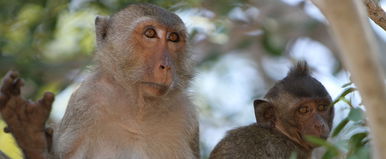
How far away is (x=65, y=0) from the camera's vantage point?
8.87 m

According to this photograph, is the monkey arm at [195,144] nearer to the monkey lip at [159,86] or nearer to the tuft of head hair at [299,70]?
the monkey lip at [159,86]

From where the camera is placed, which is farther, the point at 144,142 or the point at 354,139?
the point at 144,142

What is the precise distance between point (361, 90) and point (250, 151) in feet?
14.2

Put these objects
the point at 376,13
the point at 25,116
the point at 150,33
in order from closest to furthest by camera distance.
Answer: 1. the point at 376,13
2. the point at 25,116
3. the point at 150,33

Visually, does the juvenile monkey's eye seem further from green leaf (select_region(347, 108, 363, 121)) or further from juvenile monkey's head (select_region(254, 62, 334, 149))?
green leaf (select_region(347, 108, 363, 121))

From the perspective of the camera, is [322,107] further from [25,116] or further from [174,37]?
[25,116]

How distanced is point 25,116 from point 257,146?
2.80m

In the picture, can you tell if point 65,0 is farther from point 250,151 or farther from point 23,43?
point 250,151

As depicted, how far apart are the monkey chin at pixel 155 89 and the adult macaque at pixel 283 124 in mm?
1640

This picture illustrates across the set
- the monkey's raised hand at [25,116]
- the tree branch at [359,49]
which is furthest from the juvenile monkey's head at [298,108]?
the tree branch at [359,49]

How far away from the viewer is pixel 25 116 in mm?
5672

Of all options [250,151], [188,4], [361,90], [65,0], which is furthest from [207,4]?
[361,90]

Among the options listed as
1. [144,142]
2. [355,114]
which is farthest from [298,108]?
[355,114]

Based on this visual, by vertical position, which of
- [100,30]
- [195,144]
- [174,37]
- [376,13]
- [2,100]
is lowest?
[195,144]
